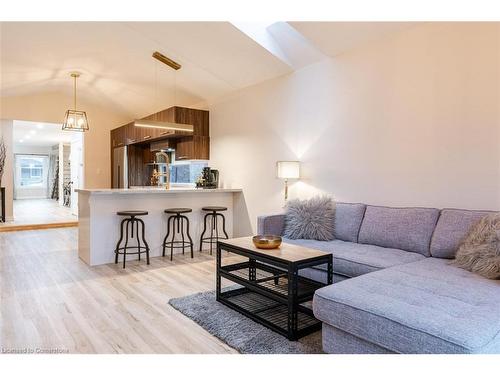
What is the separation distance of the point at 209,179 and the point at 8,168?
186 inches

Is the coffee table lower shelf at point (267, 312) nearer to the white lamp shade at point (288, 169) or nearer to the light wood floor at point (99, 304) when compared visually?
the light wood floor at point (99, 304)

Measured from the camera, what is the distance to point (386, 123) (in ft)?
11.9

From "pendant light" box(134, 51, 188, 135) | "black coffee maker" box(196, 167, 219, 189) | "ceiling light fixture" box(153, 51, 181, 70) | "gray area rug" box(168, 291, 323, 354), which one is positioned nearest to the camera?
"gray area rug" box(168, 291, 323, 354)

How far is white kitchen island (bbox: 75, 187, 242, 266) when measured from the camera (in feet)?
14.1

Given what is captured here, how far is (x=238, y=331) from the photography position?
8.00 feet

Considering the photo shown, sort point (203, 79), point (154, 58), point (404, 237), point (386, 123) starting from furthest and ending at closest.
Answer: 1. point (203, 79)
2. point (154, 58)
3. point (386, 123)
4. point (404, 237)

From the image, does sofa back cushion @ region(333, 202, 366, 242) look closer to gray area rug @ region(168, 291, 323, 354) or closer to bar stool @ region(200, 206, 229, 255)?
gray area rug @ region(168, 291, 323, 354)

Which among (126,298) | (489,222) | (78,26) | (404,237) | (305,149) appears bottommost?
(126,298)

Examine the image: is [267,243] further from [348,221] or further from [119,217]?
[119,217]

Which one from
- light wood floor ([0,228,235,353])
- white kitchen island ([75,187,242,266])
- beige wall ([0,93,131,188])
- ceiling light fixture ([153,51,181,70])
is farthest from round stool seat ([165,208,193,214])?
beige wall ([0,93,131,188])

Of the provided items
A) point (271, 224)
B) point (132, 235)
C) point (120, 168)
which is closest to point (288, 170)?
point (271, 224)
